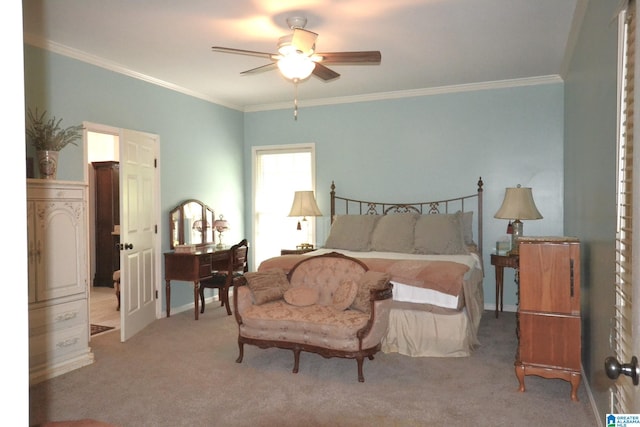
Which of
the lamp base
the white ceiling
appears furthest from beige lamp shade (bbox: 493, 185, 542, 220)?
the white ceiling

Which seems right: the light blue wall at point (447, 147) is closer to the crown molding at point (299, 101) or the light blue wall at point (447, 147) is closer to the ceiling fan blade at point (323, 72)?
the crown molding at point (299, 101)

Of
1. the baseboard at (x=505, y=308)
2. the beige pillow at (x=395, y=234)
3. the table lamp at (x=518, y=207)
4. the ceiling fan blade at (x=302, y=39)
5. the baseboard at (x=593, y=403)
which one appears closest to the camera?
the baseboard at (x=593, y=403)

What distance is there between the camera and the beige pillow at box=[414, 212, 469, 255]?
502 centimetres

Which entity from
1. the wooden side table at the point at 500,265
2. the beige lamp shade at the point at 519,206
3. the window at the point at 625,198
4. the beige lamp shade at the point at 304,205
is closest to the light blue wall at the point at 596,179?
the window at the point at 625,198

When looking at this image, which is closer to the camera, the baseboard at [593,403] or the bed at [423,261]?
the baseboard at [593,403]

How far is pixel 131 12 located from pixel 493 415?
3843 millimetres

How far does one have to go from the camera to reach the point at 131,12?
139 inches

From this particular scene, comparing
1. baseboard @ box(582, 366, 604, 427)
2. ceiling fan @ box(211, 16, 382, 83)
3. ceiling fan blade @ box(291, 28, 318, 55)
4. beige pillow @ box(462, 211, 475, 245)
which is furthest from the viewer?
beige pillow @ box(462, 211, 475, 245)

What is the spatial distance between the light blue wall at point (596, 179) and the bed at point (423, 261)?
0.97 metres

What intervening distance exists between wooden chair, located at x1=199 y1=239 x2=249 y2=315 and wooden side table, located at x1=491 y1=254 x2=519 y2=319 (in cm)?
291

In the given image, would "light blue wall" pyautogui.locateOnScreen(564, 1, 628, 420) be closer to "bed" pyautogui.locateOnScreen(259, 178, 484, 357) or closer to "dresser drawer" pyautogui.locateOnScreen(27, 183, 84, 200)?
"bed" pyautogui.locateOnScreen(259, 178, 484, 357)

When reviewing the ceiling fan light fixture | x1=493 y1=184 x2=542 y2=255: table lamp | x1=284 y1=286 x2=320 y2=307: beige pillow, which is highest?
the ceiling fan light fixture

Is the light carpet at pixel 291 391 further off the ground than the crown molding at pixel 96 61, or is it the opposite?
the crown molding at pixel 96 61

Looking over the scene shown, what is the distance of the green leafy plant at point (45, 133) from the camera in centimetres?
380
